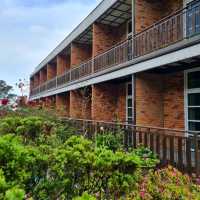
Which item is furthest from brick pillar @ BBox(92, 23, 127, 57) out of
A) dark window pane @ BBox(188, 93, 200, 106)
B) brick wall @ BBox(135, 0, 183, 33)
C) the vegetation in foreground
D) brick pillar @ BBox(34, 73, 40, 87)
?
brick pillar @ BBox(34, 73, 40, 87)

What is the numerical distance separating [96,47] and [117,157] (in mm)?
14666

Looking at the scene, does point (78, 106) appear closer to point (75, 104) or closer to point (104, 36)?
point (75, 104)

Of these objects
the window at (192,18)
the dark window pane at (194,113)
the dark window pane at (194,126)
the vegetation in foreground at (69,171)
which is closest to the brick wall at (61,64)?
the dark window pane at (194,113)

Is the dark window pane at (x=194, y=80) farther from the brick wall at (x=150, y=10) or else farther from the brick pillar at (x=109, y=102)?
the brick pillar at (x=109, y=102)

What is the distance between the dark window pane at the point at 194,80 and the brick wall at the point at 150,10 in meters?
2.75

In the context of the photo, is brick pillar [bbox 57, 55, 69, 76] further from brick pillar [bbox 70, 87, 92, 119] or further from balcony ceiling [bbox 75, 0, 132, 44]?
balcony ceiling [bbox 75, 0, 132, 44]

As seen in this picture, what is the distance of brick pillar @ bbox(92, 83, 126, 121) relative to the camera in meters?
17.3

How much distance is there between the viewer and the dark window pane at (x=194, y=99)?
460 inches

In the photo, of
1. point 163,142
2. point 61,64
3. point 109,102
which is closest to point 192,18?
point 163,142

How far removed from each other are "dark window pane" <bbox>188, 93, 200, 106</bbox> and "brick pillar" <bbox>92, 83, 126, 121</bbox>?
Answer: 18.4ft

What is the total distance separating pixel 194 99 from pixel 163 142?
423 cm

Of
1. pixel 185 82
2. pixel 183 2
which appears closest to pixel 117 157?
pixel 185 82

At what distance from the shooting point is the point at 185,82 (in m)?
12.3

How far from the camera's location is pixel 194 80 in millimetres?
11820
